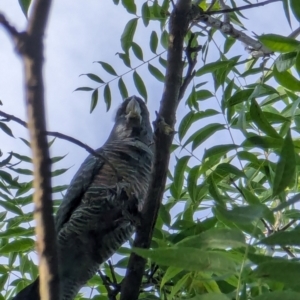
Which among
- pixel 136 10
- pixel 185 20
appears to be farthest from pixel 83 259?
pixel 185 20

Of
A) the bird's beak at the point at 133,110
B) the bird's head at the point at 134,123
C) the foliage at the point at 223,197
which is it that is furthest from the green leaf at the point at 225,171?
the bird's beak at the point at 133,110

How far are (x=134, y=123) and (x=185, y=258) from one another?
9.91 feet

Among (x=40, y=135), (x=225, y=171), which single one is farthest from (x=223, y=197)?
(x=40, y=135)

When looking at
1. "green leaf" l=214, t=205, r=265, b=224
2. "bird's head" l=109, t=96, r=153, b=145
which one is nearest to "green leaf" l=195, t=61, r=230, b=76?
"green leaf" l=214, t=205, r=265, b=224

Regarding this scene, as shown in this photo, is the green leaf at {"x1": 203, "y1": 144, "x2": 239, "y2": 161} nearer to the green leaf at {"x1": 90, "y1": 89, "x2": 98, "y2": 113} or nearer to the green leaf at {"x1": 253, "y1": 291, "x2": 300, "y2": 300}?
the green leaf at {"x1": 90, "y1": 89, "x2": 98, "y2": 113}

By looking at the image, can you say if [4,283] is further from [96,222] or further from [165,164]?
[165,164]

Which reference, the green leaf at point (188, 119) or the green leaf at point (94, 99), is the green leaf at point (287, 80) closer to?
the green leaf at point (188, 119)

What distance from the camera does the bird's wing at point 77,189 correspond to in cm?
324

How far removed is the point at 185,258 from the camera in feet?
3.84

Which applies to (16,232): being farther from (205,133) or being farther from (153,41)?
(153,41)

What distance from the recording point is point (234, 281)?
1820mm

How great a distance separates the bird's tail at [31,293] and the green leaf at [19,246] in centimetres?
15

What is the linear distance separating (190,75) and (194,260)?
1.01 meters

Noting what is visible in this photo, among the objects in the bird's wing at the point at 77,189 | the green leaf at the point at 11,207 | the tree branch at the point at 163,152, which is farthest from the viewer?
the bird's wing at the point at 77,189
